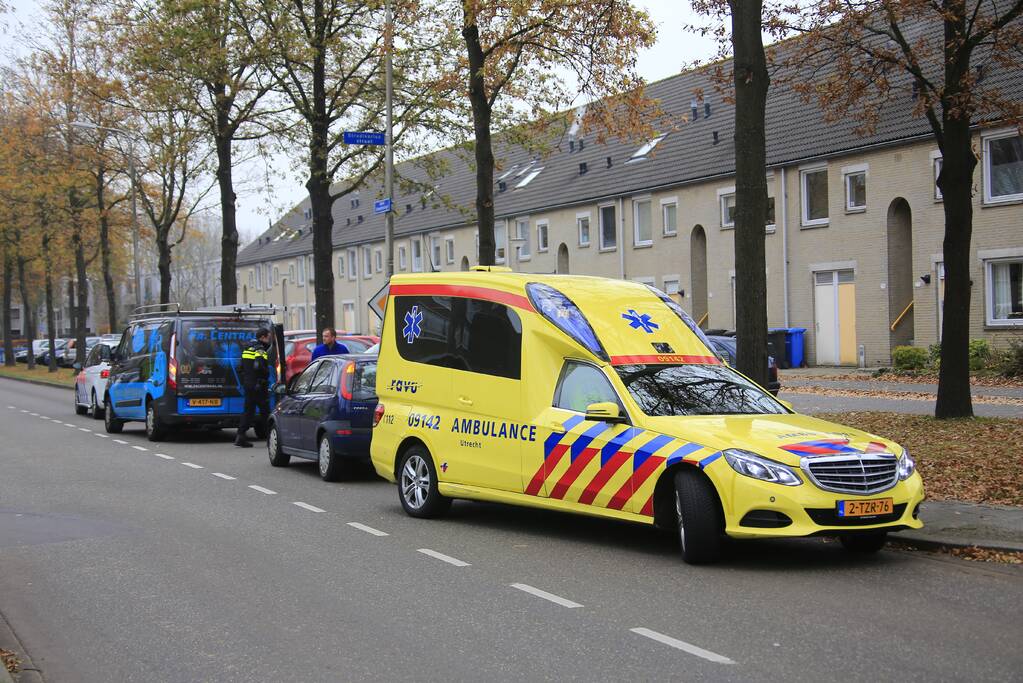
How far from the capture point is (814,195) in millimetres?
36031

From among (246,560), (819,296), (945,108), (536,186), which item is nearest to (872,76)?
(945,108)

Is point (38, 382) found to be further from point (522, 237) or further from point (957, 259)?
point (957, 259)

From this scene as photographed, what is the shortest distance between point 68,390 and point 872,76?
34.9 m

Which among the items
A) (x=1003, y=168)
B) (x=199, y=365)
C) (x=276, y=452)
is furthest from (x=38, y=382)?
(x=1003, y=168)

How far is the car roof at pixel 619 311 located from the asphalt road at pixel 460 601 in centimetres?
166

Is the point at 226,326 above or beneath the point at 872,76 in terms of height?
beneath

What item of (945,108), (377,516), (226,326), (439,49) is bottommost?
(377,516)

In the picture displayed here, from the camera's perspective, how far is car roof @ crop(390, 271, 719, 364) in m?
10.3

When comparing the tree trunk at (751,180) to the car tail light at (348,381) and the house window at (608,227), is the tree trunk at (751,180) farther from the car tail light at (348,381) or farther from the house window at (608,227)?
the house window at (608,227)

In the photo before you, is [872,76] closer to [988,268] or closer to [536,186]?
[988,268]

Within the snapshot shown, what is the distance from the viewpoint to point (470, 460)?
36.0 feet

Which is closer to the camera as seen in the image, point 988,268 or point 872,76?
point 872,76

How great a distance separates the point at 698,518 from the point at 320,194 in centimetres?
1959

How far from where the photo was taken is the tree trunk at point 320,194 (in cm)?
2577
